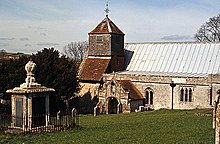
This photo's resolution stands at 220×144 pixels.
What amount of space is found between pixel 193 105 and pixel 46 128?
2125 centimetres

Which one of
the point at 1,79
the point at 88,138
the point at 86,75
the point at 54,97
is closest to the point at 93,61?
the point at 86,75

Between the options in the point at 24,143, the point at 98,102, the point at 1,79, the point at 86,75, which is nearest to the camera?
the point at 24,143

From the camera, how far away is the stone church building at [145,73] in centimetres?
3741

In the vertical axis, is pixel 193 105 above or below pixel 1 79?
below

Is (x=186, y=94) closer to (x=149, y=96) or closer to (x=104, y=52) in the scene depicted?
(x=149, y=96)

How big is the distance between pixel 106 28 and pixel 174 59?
9.24 meters

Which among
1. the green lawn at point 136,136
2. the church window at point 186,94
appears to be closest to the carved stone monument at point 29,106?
the green lawn at point 136,136

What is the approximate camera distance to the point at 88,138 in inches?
659

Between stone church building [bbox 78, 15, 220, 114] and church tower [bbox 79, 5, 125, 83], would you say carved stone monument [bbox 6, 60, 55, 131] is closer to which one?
stone church building [bbox 78, 15, 220, 114]

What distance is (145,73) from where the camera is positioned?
42031mm

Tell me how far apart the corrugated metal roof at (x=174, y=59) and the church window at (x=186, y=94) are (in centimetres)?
188

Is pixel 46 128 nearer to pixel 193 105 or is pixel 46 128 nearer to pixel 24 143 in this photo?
pixel 24 143

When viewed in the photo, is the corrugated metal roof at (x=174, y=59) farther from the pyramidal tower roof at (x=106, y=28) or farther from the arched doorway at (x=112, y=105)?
the arched doorway at (x=112, y=105)

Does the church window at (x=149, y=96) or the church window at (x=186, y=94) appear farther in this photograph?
the church window at (x=149, y=96)
